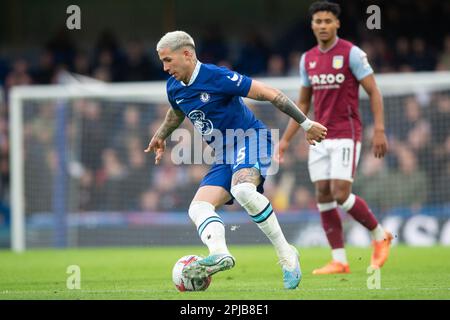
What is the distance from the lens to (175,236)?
15.9m

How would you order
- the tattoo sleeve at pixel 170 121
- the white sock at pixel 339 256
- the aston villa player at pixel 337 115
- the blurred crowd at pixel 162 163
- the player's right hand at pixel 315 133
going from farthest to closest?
1. the blurred crowd at pixel 162 163
2. the white sock at pixel 339 256
3. the aston villa player at pixel 337 115
4. the tattoo sleeve at pixel 170 121
5. the player's right hand at pixel 315 133

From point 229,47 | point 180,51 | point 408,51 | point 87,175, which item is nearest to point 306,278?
point 180,51

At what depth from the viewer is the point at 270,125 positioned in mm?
16125

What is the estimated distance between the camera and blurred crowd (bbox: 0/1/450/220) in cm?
1517

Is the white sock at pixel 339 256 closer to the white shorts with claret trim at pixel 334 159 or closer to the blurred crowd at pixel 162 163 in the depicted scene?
the white shorts with claret trim at pixel 334 159

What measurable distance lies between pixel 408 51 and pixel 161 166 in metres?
5.18

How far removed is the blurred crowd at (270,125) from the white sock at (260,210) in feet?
25.9

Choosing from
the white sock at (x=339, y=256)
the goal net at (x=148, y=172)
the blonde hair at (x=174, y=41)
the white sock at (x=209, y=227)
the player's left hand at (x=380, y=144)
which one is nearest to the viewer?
the white sock at (x=209, y=227)

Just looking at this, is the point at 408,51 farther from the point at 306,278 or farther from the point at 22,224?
the point at 306,278

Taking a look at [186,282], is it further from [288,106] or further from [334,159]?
[334,159]

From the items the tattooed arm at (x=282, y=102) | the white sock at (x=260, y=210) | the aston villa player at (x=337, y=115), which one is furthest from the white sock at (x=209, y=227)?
the aston villa player at (x=337, y=115)

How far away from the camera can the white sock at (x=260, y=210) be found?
7082mm

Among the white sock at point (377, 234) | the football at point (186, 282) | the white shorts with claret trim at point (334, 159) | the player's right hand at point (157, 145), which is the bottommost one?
the football at point (186, 282)

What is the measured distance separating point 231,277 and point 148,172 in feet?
26.1
